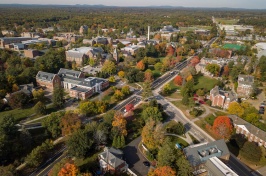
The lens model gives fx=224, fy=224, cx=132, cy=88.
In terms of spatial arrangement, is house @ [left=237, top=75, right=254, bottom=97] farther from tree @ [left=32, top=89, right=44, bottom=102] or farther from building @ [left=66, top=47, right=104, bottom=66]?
tree @ [left=32, top=89, right=44, bottom=102]

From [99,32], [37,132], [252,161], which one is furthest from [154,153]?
[99,32]

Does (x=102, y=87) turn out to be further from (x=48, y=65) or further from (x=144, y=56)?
(x=144, y=56)

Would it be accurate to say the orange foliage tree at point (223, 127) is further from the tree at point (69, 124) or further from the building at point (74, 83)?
the building at point (74, 83)

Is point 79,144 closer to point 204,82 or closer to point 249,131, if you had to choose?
point 249,131

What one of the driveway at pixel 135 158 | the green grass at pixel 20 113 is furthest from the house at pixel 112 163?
the green grass at pixel 20 113

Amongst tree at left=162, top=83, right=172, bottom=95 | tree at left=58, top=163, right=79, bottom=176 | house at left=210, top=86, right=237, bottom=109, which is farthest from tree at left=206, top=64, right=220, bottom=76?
tree at left=58, top=163, right=79, bottom=176

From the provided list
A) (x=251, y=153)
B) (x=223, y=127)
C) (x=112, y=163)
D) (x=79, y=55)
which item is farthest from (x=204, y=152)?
(x=79, y=55)
